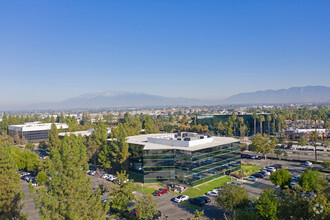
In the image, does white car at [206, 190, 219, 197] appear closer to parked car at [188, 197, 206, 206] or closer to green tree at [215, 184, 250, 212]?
parked car at [188, 197, 206, 206]

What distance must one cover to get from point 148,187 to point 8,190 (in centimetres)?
2400

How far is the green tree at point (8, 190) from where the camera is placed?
Answer: 73.9 ft

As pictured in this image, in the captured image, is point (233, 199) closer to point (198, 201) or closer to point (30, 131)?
point (198, 201)

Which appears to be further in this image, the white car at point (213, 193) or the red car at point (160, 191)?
the red car at point (160, 191)

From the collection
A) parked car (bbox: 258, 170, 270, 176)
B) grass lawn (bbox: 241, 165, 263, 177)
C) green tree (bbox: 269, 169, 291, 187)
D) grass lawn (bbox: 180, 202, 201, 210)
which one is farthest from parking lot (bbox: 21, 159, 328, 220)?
grass lawn (bbox: 241, 165, 263, 177)

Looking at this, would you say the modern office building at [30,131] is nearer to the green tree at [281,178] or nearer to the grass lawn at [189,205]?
the grass lawn at [189,205]

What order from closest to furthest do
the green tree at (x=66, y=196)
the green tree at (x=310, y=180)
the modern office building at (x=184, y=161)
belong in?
the green tree at (x=66, y=196) < the green tree at (x=310, y=180) < the modern office building at (x=184, y=161)

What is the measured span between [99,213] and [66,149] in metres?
6.56

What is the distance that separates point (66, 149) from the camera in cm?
2280

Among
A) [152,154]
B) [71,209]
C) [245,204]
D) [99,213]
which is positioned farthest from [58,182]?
[152,154]

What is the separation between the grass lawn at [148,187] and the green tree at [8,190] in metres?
21.6

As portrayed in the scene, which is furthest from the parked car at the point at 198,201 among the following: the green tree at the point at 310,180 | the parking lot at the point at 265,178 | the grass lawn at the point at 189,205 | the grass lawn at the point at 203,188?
the green tree at the point at 310,180

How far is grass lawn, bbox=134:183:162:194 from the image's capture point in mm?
42206

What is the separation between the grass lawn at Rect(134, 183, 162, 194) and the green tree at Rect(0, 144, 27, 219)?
2155 centimetres
